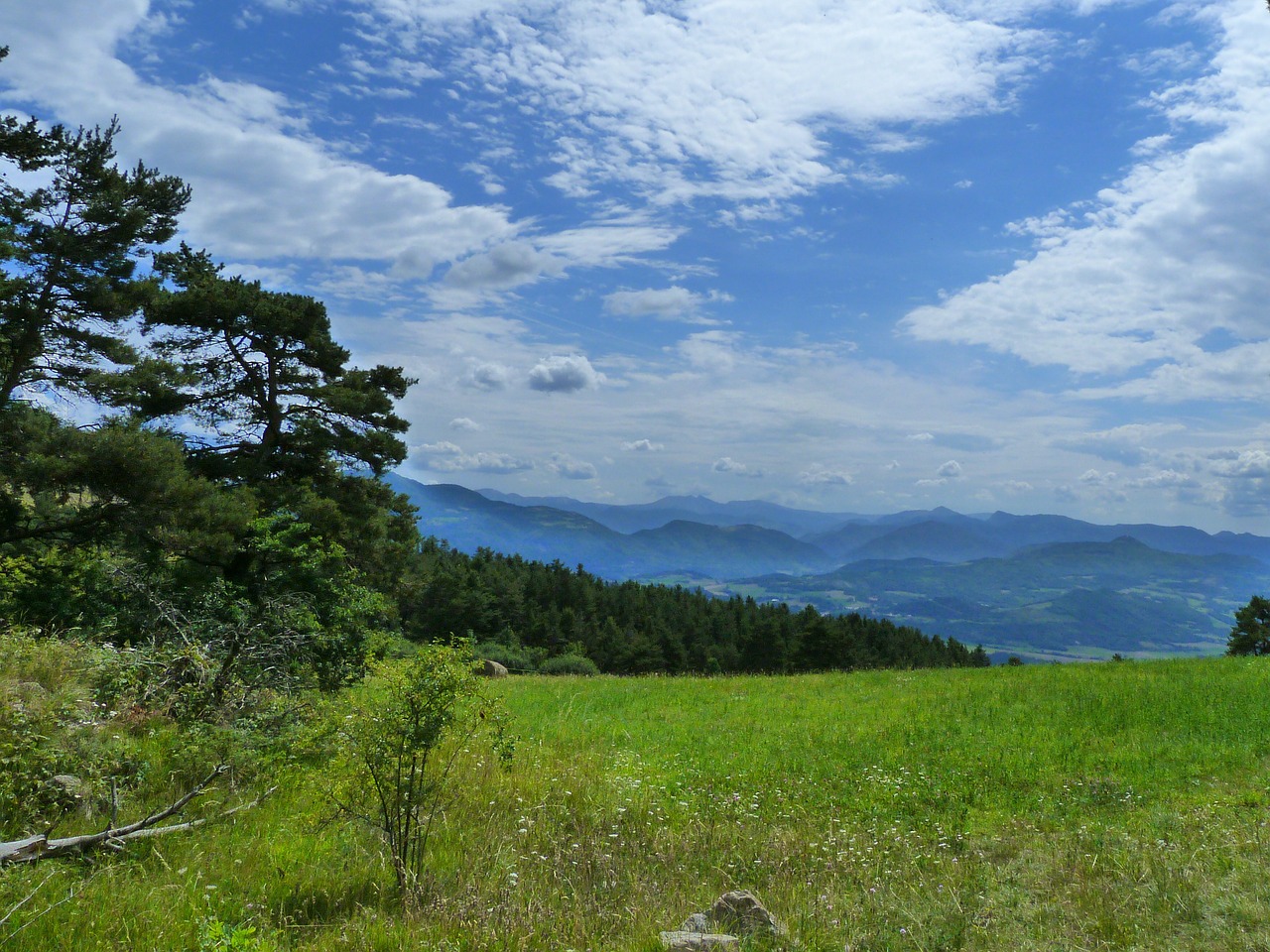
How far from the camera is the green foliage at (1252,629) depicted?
46.5 m

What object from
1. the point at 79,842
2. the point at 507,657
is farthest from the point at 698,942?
the point at 507,657

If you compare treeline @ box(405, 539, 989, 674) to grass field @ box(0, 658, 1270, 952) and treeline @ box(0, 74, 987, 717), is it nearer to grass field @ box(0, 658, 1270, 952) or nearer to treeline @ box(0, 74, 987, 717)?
treeline @ box(0, 74, 987, 717)

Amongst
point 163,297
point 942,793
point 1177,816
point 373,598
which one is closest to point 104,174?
point 163,297

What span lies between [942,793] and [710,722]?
6145 millimetres

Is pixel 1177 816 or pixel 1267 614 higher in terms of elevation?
pixel 1267 614

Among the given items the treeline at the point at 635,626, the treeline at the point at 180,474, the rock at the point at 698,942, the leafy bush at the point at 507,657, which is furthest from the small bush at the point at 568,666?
the rock at the point at 698,942

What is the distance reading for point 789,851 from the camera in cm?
767

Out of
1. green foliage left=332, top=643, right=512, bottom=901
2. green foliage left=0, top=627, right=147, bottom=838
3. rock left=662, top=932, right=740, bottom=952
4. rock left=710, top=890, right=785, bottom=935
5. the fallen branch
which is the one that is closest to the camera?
rock left=662, top=932, right=740, bottom=952

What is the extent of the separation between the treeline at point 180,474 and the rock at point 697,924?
21.9 ft

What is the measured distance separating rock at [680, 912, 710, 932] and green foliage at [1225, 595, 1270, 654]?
180 ft

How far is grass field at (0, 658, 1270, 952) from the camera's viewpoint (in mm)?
5516

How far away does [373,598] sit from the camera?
14891 millimetres

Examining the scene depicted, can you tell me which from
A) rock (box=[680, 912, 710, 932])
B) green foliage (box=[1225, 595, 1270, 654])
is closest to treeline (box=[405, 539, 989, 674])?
green foliage (box=[1225, 595, 1270, 654])

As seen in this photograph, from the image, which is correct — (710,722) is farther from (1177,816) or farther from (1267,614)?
(1267,614)
